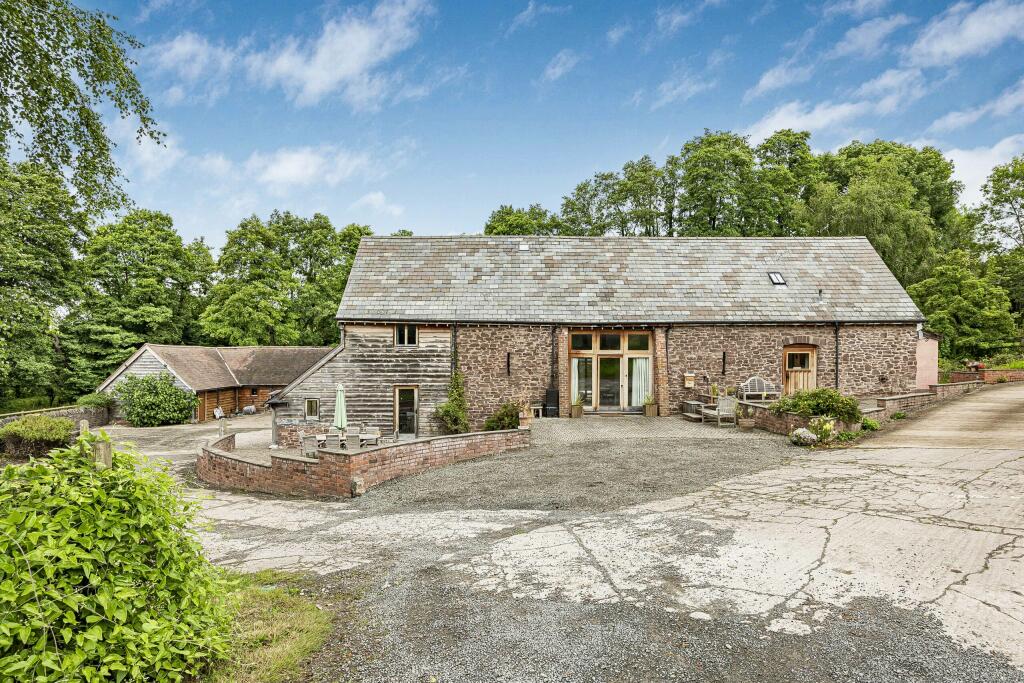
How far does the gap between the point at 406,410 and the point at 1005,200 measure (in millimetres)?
44508

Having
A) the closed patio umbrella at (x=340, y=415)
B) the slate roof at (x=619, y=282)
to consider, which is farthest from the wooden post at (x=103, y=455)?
the slate roof at (x=619, y=282)

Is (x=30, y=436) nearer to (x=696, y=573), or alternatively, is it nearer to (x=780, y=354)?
(x=696, y=573)

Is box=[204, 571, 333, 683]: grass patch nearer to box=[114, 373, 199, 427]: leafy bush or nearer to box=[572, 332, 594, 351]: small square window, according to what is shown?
box=[572, 332, 594, 351]: small square window

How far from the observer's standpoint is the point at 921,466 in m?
9.93

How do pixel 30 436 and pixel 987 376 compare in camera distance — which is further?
pixel 987 376

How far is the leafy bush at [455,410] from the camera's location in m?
17.2

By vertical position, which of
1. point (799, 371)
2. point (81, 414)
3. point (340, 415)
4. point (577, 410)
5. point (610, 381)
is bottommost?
point (81, 414)

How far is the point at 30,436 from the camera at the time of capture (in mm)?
17266

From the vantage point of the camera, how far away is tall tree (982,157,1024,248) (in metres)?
35.3

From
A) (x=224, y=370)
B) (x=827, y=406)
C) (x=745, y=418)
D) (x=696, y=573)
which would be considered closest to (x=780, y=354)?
(x=745, y=418)

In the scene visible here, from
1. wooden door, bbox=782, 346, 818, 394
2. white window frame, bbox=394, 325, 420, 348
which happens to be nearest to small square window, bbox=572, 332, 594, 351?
white window frame, bbox=394, 325, 420, 348

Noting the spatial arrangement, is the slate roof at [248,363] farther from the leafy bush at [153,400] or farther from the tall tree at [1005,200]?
the tall tree at [1005,200]

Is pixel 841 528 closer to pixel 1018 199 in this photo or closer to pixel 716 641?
pixel 716 641

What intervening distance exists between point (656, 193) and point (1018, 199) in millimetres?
24997
